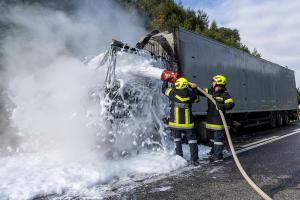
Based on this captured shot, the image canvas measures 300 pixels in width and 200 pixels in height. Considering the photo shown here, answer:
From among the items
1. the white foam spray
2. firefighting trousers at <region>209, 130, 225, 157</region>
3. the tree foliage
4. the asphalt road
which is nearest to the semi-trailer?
the white foam spray

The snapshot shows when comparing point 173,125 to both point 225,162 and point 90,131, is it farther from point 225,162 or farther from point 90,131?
point 90,131

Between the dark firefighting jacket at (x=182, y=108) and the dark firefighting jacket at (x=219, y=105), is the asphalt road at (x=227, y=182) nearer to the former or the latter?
the dark firefighting jacket at (x=219, y=105)

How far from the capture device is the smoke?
227 inches

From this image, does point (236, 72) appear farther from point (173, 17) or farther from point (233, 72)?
point (173, 17)

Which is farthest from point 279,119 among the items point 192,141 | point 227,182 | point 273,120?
point 227,182

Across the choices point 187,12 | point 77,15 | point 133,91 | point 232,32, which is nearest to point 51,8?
point 77,15

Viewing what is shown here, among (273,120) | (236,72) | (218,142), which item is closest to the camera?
(218,142)

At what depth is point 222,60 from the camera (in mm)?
9062

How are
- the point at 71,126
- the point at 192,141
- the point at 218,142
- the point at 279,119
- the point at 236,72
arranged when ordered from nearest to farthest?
the point at 192,141 → the point at 218,142 → the point at 71,126 → the point at 236,72 → the point at 279,119

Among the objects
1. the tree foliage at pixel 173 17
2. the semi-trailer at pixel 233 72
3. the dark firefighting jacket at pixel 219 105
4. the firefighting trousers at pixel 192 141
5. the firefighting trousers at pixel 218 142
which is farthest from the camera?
the tree foliage at pixel 173 17

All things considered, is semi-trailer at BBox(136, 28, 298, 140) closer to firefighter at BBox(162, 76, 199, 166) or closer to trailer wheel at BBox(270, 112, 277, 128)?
trailer wheel at BBox(270, 112, 277, 128)

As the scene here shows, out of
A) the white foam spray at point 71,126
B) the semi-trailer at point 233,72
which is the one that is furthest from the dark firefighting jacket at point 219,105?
the semi-trailer at point 233,72

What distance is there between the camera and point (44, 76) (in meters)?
6.70

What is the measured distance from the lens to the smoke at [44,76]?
5.77m
